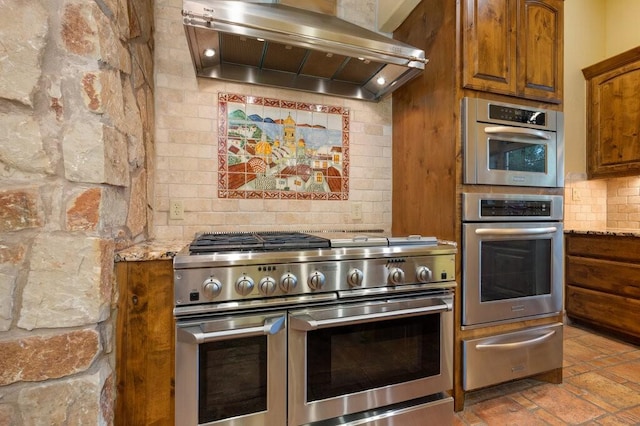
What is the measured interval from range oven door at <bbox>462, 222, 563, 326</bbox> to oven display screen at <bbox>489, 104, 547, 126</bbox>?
61 centimetres

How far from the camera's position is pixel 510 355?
5.88 feet

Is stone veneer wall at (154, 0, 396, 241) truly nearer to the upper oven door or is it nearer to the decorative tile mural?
the decorative tile mural

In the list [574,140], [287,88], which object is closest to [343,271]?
[287,88]

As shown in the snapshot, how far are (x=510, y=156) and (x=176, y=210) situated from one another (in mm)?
2023

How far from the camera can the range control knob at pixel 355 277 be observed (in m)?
1.35

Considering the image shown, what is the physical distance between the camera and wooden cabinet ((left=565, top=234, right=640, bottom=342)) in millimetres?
2461

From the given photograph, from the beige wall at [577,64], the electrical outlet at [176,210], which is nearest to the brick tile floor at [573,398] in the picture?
the beige wall at [577,64]

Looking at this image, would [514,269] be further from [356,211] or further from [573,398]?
[356,211]

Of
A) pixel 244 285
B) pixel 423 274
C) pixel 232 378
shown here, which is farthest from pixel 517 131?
pixel 232 378

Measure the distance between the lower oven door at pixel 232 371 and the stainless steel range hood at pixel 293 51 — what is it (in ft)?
4.26

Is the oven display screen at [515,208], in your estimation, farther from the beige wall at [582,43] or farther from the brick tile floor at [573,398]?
the beige wall at [582,43]

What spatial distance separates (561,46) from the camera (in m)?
1.96

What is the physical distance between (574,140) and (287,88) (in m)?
2.97

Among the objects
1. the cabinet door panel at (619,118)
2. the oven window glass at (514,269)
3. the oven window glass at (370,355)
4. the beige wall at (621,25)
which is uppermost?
the beige wall at (621,25)
